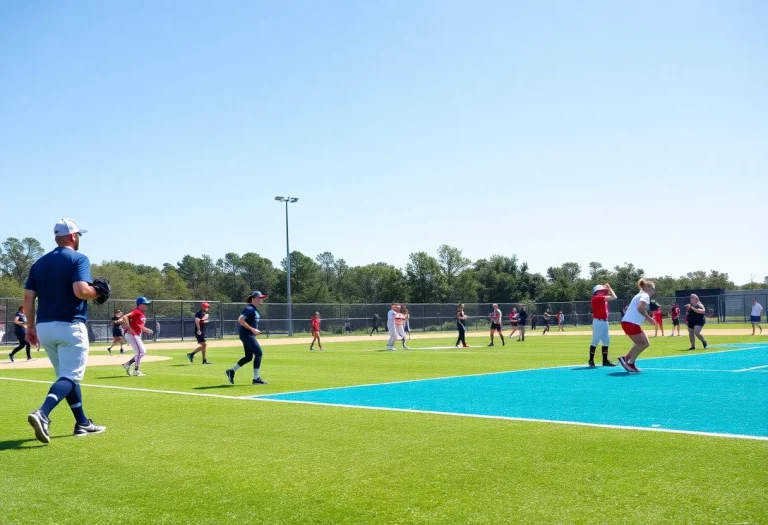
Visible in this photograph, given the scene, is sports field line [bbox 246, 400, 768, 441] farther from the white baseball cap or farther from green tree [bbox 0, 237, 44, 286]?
green tree [bbox 0, 237, 44, 286]

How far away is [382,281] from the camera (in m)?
118

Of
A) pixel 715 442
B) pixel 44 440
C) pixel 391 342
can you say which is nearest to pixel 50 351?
pixel 44 440

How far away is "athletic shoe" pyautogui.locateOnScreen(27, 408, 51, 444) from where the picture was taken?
7.30 metres

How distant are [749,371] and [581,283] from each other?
108 m

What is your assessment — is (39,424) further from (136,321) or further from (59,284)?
(136,321)

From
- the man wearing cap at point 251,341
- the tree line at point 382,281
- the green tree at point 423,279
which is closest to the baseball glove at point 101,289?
the man wearing cap at point 251,341

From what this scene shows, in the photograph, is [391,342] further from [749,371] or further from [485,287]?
[485,287]

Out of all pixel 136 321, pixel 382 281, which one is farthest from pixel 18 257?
pixel 136 321

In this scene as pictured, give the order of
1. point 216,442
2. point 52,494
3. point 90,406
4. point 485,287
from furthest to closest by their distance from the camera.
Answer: point 485,287
point 90,406
point 216,442
point 52,494

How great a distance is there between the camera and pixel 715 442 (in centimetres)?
709

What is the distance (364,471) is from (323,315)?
52.8m

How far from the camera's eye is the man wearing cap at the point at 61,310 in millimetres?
7645

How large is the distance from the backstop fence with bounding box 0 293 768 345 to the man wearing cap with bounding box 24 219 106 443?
34337mm

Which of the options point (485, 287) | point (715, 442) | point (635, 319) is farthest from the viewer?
point (485, 287)
